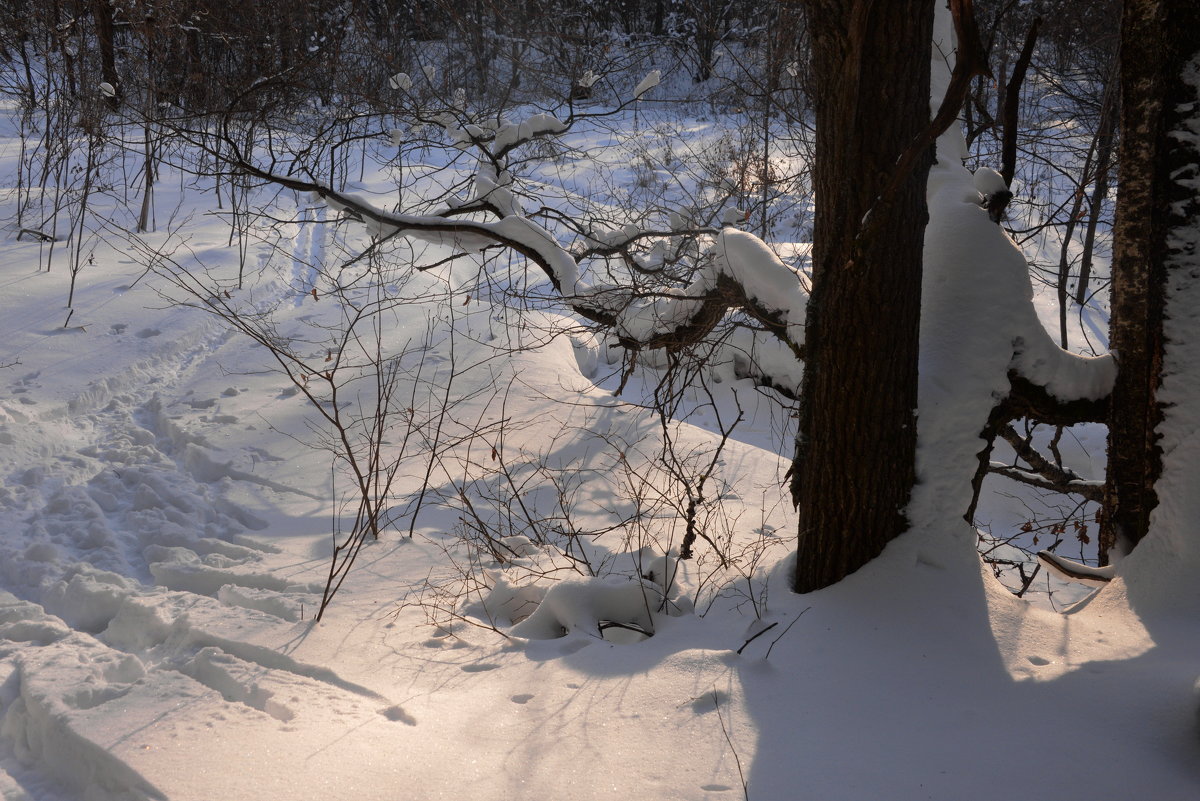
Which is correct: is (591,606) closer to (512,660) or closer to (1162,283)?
(512,660)

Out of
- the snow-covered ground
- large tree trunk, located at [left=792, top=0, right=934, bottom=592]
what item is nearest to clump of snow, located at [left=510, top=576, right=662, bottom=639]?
the snow-covered ground

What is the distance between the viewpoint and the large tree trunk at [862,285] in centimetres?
294

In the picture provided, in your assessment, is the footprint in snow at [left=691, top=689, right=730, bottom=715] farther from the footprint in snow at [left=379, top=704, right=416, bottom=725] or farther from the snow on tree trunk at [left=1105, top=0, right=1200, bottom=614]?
the snow on tree trunk at [left=1105, top=0, right=1200, bottom=614]

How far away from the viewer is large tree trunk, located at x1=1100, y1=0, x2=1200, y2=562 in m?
3.04

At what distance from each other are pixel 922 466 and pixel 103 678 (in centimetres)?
299

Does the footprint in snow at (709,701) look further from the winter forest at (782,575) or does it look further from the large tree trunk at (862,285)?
the large tree trunk at (862,285)

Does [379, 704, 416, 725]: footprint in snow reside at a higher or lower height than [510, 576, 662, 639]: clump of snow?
lower

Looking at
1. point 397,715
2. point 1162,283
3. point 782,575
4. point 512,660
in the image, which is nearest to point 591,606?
point 512,660

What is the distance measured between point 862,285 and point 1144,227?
42.8 inches

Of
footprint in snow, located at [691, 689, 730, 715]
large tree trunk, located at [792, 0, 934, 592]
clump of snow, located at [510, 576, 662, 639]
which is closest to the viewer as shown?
footprint in snow, located at [691, 689, 730, 715]

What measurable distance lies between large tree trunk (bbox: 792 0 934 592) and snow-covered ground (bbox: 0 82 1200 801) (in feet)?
0.86

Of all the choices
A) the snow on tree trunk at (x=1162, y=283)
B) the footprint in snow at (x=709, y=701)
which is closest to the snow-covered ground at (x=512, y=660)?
the footprint in snow at (x=709, y=701)

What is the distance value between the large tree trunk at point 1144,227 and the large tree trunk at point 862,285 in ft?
2.62

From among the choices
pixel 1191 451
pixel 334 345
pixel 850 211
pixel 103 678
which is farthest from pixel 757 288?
pixel 334 345
